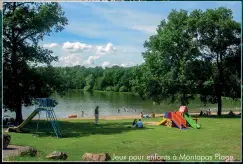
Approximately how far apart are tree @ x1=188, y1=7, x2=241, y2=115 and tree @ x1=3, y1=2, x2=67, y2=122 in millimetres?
8869

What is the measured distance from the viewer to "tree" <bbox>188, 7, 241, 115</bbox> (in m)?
21.1

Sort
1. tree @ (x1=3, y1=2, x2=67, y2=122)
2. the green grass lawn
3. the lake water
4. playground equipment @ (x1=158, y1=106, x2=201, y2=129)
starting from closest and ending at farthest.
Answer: the green grass lawn < tree @ (x1=3, y1=2, x2=67, y2=122) < playground equipment @ (x1=158, y1=106, x2=201, y2=129) < the lake water

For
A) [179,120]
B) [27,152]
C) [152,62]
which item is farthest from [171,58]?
[27,152]

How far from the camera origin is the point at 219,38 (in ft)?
72.0

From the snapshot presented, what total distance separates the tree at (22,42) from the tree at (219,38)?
8.87 meters

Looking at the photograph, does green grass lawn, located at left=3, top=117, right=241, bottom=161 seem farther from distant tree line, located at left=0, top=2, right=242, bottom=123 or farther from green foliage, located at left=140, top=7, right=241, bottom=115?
green foliage, located at left=140, top=7, right=241, bottom=115

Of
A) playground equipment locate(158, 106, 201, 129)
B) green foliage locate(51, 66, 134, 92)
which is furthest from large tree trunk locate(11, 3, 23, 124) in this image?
playground equipment locate(158, 106, 201, 129)

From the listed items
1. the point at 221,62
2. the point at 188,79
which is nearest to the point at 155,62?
the point at 188,79

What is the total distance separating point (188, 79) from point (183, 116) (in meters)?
5.02

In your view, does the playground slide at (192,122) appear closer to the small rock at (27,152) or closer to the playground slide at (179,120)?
the playground slide at (179,120)

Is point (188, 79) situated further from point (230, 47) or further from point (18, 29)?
point (18, 29)

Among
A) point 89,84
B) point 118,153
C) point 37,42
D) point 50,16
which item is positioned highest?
point 50,16

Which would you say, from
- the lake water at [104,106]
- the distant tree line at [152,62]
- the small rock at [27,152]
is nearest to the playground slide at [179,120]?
the distant tree line at [152,62]

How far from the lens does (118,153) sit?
37.2 feet
